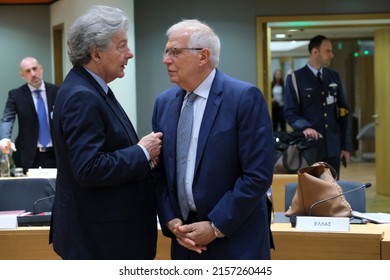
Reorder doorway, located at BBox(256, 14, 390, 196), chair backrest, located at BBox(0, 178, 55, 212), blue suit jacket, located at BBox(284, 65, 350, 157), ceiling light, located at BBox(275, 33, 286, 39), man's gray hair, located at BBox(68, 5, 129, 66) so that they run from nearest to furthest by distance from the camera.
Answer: man's gray hair, located at BBox(68, 5, 129, 66) → chair backrest, located at BBox(0, 178, 55, 212) → blue suit jacket, located at BBox(284, 65, 350, 157) → doorway, located at BBox(256, 14, 390, 196) → ceiling light, located at BBox(275, 33, 286, 39)

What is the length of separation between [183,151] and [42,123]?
393 centimetres

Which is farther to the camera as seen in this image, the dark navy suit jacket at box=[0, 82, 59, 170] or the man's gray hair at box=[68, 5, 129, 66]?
the dark navy suit jacket at box=[0, 82, 59, 170]

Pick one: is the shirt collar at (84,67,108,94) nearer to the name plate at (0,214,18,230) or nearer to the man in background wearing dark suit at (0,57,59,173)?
the name plate at (0,214,18,230)

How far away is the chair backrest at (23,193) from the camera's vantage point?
4.43m

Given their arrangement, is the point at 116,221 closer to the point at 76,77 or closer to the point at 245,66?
the point at 76,77

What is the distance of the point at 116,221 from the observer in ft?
8.82

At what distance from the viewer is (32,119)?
21.1ft

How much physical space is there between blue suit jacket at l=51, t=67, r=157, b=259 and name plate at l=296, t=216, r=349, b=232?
0.97m

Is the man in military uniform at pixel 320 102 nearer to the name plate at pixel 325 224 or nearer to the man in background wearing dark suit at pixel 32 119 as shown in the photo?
the man in background wearing dark suit at pixel 32 119

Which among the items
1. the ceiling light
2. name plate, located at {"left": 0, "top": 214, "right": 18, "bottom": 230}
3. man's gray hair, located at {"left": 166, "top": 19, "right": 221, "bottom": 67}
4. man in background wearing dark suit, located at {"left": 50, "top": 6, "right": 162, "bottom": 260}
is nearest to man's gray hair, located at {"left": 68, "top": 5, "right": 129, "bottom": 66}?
man in background wearing dark suit, located at {"left": 50, "top": 6, "right": 162, "bottom": 260}

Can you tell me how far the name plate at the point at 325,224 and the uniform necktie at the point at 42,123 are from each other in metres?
3.53

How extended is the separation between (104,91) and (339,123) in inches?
158

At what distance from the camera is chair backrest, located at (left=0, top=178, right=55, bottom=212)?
4.43 meters
